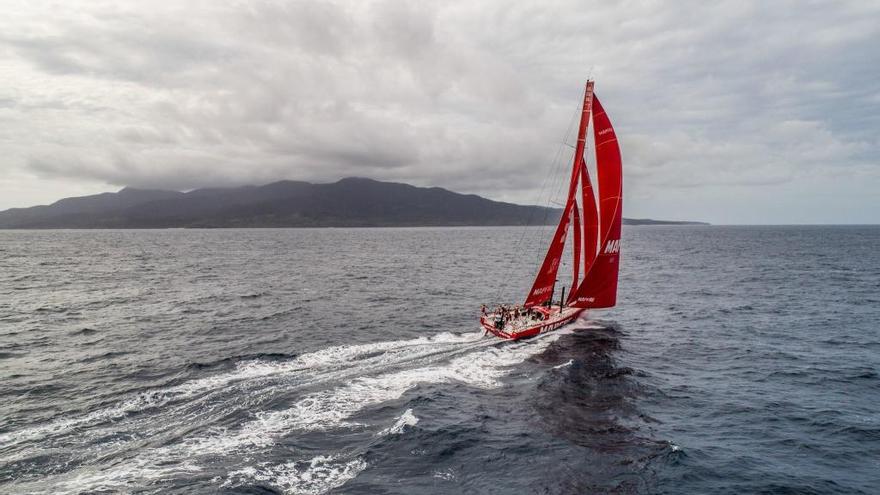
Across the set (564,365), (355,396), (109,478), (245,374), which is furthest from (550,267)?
(109,478)

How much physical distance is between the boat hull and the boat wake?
398cm

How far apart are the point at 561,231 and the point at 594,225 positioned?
4029mm

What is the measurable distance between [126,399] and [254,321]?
63.3ft

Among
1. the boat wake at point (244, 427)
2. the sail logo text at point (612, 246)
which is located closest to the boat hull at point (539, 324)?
the boat wake at point (244, 427)

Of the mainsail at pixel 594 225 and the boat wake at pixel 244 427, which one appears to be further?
the mainsail at pixel 594 225

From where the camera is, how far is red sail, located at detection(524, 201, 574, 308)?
39.5 m

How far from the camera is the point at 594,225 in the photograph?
138ft

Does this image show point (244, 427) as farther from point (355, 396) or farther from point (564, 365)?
point (564, 365)

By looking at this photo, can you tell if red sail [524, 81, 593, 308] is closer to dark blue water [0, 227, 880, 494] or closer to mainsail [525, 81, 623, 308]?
mainsail [525, 81, 623, 308]

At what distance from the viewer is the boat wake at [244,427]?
17.9m

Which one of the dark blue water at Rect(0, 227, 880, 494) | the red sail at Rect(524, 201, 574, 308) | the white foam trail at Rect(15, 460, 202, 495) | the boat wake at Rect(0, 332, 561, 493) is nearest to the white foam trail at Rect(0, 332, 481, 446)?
the boat wake at Rect(0, 332, 561, 493)

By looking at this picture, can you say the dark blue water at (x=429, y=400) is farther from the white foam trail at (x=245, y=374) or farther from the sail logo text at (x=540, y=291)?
the sail logo text at (x=540, y=291)

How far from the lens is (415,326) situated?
43.3 metres

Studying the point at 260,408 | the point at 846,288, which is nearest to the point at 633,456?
the point at 260,408
